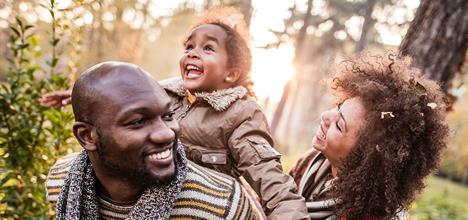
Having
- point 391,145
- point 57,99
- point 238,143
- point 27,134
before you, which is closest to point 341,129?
point 391,145

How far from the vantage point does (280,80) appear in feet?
31.1

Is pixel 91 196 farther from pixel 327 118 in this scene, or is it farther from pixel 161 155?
pixel 327 118

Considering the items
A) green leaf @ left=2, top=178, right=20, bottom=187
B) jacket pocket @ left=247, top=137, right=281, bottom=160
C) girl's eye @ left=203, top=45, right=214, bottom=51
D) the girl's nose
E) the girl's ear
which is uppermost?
girl's eye @ left=203, top=45, right=214, bottom=51

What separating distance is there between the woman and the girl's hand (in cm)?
178

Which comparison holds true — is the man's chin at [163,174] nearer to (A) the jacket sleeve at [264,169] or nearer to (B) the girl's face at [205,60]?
(A) the jacket sleeve at [264,169]

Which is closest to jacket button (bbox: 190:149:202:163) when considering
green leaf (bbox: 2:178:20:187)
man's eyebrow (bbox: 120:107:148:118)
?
man's eyebrow (bbox: 120:107:148:118)

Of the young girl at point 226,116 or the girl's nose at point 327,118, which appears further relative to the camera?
the girl's nose at point 327,118

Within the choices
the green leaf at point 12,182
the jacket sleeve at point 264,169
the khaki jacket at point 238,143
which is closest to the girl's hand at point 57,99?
the green leaf at point 12,182

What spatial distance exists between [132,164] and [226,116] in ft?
2.75

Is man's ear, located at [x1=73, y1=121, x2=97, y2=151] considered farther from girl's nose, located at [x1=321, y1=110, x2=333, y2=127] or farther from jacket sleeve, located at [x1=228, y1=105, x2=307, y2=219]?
girl's nose, located at [x1=321, y1=110, x2=333, y2=127]

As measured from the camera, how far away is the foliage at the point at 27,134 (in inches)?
120

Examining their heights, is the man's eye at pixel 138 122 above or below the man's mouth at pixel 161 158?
above

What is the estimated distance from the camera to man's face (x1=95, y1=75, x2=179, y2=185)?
1.80 m

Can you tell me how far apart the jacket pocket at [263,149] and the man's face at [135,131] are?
2.06 ft
